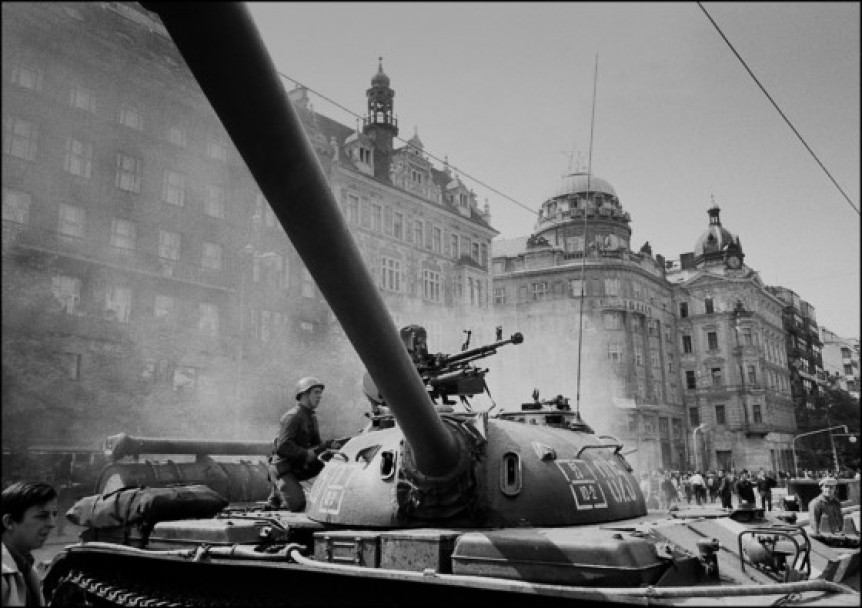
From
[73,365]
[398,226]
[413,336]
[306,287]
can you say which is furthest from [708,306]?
[413,336]

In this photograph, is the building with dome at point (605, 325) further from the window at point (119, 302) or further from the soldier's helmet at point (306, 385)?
the soldier's helmet at point (306, 385)

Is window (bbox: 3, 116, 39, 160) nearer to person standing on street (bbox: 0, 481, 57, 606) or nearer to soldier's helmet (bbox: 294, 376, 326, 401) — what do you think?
soldier's helmet (bbox: 294, 376, 326, 401)

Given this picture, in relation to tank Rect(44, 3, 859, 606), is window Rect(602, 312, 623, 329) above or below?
above

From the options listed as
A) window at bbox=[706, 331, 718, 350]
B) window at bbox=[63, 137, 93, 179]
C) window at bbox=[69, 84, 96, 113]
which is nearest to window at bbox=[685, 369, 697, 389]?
window at bbox=[706, 331, 718, 350]

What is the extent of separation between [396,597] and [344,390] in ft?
83.1

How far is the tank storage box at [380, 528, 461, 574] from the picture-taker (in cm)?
514

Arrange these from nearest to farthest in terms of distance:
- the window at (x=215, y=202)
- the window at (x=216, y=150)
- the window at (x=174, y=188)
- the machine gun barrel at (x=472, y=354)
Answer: the machine gun barrel at (x=472, y=354) < the window at (x=216, y=150) < the window at (x=174, y=188) < the window at (x=215, y=202)

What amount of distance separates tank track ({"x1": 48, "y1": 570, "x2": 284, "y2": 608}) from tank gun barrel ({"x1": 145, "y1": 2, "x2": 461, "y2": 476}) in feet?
7.86

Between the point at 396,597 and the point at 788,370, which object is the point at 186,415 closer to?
the point at 396,597

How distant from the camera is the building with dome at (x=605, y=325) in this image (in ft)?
140

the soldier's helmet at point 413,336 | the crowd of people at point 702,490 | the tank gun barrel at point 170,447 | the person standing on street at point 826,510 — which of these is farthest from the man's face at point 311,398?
the crowd of people at point 702,490

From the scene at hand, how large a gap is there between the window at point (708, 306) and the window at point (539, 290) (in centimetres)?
1011

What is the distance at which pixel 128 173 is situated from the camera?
25.8 metres

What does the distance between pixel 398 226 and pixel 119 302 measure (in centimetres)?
1348
